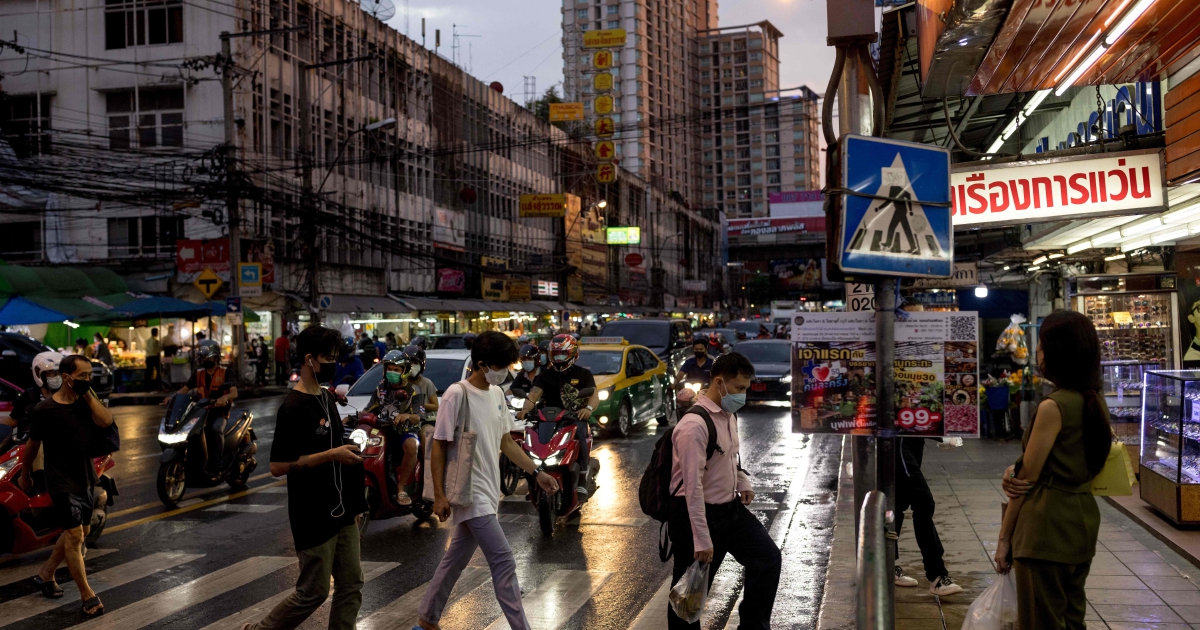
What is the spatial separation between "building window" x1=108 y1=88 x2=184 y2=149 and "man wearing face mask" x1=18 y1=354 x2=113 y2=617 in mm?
30420

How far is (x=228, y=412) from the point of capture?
11.5 meters

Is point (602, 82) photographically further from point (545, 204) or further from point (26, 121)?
point (26, 121)

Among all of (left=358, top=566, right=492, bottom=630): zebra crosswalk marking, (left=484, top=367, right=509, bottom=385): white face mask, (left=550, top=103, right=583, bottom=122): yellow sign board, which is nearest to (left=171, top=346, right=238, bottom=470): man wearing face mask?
(left=358, top=566, right=492, bottom=630): zebra crosswalk marking

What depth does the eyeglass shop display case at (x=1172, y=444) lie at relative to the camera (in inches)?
307

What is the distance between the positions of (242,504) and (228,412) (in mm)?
1083

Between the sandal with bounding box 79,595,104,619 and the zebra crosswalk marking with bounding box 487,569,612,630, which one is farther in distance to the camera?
the sandal with bounding box 79,595,104,619

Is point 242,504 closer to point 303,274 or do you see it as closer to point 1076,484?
point 1076,484

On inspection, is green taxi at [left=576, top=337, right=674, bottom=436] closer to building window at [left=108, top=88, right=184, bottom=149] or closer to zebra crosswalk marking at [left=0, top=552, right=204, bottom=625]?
zebra crosswalk marking at [left=0, top=552, right=204, bottom=625]

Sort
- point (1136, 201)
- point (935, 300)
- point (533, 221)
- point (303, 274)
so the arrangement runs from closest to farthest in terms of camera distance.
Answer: point (1136, 201), point (935, 300), point (303, 274), point (533, 221)

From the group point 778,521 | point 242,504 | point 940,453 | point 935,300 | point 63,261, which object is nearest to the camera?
point 778,521

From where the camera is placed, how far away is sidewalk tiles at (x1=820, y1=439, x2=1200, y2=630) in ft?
20.1

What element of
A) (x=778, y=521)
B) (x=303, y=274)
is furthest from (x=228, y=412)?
(x=303, y=274)

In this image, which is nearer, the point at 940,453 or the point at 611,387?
the point at 940,453

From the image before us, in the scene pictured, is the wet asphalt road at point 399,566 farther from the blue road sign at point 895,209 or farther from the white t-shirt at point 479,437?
the blue road sign at point 895,209
